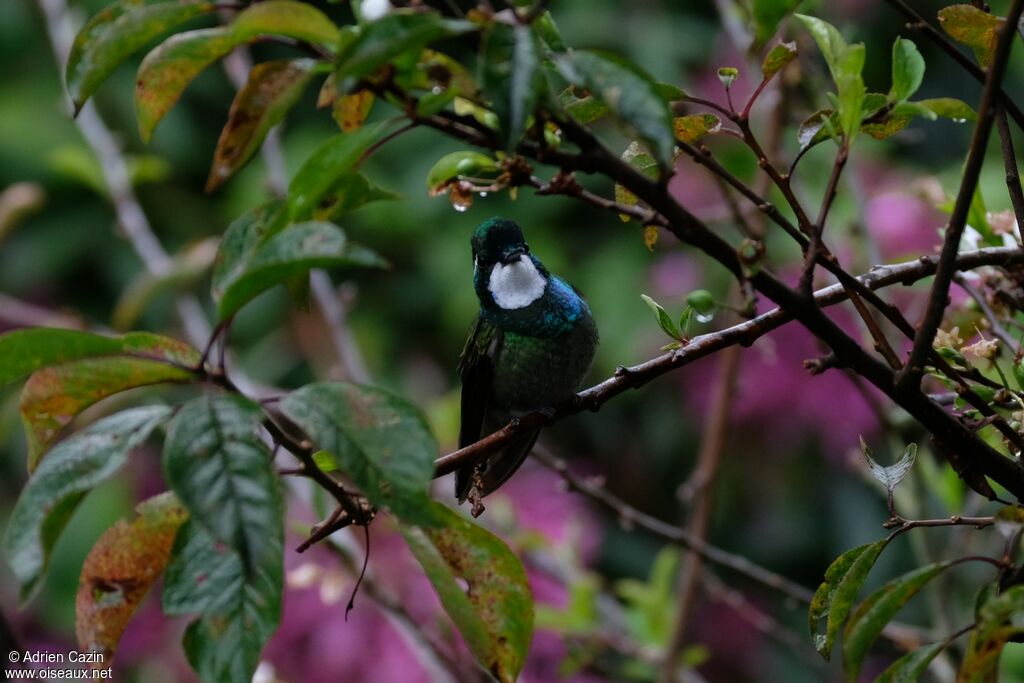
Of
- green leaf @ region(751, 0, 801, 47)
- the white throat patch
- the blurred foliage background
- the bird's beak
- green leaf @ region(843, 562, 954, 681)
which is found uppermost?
green leaf @ region(751, 0, 801, 47)

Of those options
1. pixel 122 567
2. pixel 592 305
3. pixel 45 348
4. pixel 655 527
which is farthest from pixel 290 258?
pixel 592 305

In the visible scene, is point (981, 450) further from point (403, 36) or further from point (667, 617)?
point (667, 617)

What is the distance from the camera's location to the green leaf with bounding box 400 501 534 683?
94 centimetres

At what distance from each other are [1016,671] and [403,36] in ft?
9.02

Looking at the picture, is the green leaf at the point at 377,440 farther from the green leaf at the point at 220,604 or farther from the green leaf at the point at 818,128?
the green leaf at the point at 818,128

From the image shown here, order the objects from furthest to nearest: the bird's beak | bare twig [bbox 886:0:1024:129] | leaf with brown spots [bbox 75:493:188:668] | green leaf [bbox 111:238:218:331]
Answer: green leaf [bbox 111:238:218:331], the bird's beak, bare twig [bbox 886:0:1024:129], leaf with brown spots [bbox 75:493:188:668]

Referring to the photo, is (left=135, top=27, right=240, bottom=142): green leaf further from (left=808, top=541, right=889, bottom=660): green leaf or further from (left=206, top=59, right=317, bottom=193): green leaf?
(left=808, top=541, right=889, bottom=660): green leaf

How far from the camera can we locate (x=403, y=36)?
2.29 feet

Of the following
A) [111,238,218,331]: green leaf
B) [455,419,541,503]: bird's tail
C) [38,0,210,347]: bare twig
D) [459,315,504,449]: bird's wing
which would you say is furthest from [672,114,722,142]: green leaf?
[38,0,210,347]: bare twig

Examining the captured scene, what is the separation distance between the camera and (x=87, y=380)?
0.80 metres

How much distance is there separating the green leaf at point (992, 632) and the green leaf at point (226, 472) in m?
0.50

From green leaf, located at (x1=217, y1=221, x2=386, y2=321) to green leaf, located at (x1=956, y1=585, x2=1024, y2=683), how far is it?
50 centimetres

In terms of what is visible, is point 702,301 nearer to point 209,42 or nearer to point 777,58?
point 777,58

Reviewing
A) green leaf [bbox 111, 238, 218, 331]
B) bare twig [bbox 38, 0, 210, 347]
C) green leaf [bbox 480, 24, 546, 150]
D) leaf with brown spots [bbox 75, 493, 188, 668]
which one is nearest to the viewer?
green leaf [bbox 480, 24, 546, 150]
